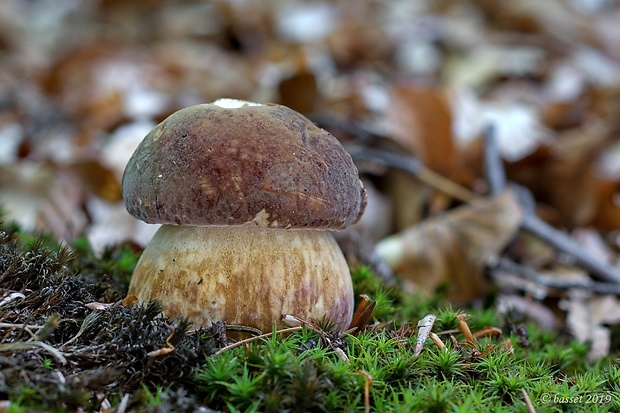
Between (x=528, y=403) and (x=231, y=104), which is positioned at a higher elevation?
(x=231, y=104)

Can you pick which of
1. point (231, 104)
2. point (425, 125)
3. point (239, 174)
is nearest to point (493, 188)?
point (425, 125)

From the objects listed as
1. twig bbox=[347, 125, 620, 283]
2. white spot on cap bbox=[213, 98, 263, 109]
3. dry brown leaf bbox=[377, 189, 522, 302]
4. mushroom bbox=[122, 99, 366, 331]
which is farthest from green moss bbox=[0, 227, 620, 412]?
twig bbox=[347, 125, 620, 283]

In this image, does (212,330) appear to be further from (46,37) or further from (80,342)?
(46,37)

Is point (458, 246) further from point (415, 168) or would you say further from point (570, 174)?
point (570, 174)

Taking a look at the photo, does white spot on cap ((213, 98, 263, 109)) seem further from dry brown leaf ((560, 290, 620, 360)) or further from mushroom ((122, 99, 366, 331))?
dry brown leaf ((560, 290, 620, 360))

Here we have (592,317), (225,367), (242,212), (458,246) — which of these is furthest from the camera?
(458,246)

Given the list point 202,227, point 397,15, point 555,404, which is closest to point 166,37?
point 397,15

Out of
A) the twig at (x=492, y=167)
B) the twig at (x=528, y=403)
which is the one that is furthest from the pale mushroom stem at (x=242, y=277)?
the twig at (x=492, y=167)

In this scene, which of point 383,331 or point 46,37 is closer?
point 383,331
